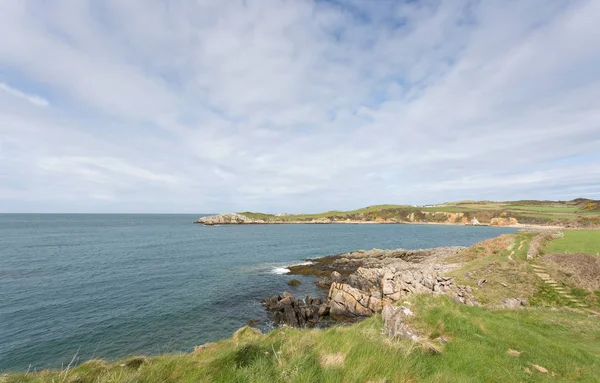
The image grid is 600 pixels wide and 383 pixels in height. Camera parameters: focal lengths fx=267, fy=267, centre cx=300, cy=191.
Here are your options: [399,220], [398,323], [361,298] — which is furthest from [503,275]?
[399,220]

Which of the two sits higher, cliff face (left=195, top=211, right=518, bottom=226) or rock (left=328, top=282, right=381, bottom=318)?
cliff face (left=195, top=211, right=518, bottom=226)

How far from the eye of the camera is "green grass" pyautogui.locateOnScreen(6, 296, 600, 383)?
5.46 m

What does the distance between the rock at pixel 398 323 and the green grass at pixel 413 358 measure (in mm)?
446

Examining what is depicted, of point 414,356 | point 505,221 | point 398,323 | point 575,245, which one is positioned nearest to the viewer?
point 414,356

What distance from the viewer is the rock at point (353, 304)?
26.9 m

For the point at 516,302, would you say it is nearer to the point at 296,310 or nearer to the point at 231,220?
the point at 296,310

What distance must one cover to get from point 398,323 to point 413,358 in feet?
14.6

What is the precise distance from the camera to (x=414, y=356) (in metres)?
7.11

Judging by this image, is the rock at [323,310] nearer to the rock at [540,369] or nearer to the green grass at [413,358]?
the green grass at [413,358]

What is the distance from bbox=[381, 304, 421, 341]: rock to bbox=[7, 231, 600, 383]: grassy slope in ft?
1.40

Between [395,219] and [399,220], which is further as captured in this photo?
[395,219]

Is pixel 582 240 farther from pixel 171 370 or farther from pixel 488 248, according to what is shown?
pixel 171 370

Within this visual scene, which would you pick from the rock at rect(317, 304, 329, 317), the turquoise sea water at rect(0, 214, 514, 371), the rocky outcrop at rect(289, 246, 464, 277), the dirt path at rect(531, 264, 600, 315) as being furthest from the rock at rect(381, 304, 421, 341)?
the rocky outcrop at rect(289, 246, 464, 277)

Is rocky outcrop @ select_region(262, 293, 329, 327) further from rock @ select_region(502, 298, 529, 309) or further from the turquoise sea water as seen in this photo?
rock @ select_region(502, 298, 529, 309)
